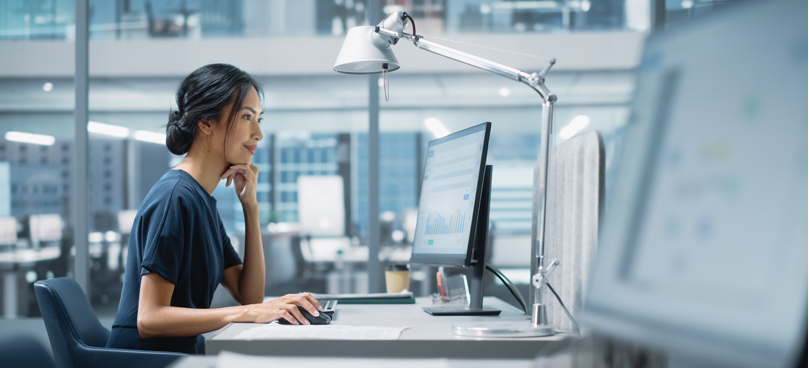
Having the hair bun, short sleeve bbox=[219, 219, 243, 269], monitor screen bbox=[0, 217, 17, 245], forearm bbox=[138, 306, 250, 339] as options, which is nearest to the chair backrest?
forearm bbox=[138, 306, 250, 339]

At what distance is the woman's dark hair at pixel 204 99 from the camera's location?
1.51 metres

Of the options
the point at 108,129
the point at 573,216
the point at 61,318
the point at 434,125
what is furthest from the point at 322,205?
the point at 573,216

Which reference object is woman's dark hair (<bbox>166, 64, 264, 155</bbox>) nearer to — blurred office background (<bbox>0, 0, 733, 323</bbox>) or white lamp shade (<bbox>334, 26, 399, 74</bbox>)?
white lamp shade (<bbox>334, 26, 399, 74</bbox>)

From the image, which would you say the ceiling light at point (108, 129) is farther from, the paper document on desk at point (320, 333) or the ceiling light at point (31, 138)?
the paper document on desk at point (320, 333)

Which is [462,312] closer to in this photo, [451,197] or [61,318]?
[451,197]

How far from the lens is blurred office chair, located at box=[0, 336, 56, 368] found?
4.72ft

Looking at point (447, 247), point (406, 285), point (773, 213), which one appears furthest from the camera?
point (406, 285)

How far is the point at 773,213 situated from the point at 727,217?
4 cm

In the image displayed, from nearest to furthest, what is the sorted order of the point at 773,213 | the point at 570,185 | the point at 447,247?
1. the point at 773,213
2. the point at 570,185
3. the point at 447,247

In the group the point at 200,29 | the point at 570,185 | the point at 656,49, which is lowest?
the point at 570,185

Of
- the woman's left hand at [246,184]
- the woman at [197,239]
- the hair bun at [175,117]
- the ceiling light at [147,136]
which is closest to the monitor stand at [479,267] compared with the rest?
the woman at [197,239]

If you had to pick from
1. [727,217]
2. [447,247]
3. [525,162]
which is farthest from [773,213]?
[525,162]

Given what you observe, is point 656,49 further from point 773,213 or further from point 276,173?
point 276,173

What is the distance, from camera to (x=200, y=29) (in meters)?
3.02
